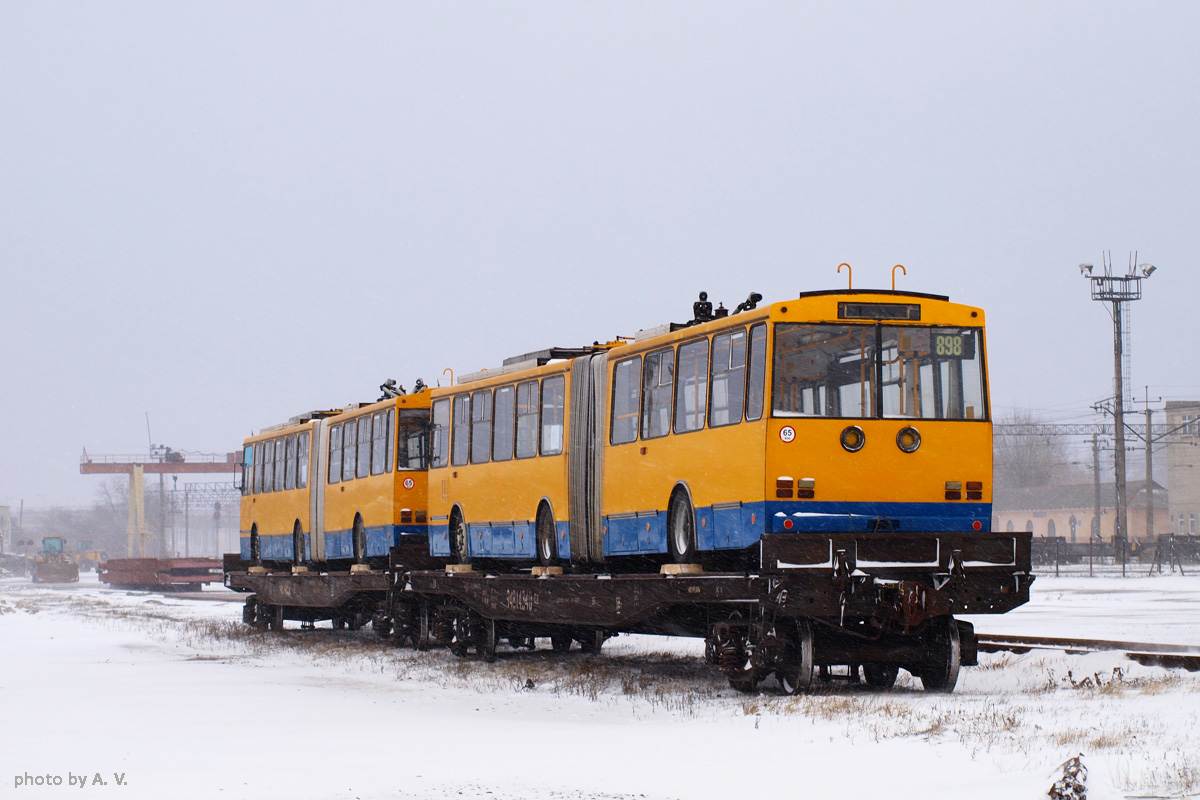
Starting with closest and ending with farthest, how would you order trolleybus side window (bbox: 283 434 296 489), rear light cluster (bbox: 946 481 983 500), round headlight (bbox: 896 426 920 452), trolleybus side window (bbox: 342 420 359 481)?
1. round headlight (bbox: 896 426 920 452)
2. rear light cluster (bbox: 946 481 983 500)
3. trolleybus side window (bbox: 342 420 359 481)
4. trolleybus side window (bbox: 283 434 296 489)

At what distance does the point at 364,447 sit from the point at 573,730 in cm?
1350

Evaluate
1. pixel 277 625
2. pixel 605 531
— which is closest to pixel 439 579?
pixel 605 531

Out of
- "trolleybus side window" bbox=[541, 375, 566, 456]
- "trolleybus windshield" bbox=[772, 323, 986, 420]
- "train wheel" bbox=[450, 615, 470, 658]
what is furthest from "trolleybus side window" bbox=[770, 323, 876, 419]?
"train wheel" bbox=[450, 615, 470, 658]

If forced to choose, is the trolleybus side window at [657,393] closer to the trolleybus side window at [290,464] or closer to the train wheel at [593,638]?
the train wheel at [593,638]

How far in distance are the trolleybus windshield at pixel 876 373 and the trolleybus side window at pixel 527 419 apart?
563 centimetres

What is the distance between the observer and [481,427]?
2122cm

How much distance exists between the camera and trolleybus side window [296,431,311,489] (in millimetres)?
29344

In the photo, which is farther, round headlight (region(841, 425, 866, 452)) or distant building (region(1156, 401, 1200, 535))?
distant building (region(1156, 401, 1200, 535))

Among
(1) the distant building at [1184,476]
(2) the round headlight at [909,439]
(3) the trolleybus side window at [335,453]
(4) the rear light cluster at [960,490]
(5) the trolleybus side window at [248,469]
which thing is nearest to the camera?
(2) the round headlight at [909,439]

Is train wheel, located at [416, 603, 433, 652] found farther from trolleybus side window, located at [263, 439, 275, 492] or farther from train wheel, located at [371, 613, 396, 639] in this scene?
trolleybus side window, located at [263, 439, 275, 492]

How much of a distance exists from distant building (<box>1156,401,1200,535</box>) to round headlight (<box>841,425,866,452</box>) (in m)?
100

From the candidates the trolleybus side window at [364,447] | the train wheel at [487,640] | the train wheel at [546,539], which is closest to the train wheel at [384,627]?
the trolleybus side window at [364,447]

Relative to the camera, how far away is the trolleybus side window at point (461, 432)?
21719 millimetres

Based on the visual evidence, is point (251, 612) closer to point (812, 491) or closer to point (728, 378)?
point (728, 378)
